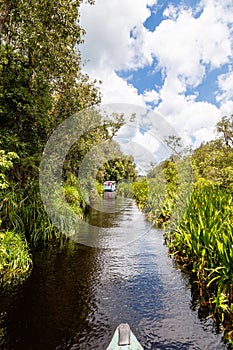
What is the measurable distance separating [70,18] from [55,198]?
520 centimetres

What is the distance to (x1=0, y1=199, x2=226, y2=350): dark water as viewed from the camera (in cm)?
390

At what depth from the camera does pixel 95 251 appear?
318 inches

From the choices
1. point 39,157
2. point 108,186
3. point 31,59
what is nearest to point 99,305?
point 39,157

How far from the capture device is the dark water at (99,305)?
12.8 feet

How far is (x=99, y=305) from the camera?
15.9 ft

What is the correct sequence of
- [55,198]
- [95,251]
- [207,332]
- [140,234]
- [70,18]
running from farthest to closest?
[140,234] < [55,198] < [95,251] < [70,18] < [207,332]

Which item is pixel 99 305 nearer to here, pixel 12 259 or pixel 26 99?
pixel 12 259

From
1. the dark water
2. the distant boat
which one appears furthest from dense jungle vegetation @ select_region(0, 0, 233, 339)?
the distant boat

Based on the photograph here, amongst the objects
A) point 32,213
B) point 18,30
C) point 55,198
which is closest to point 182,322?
point 32,213

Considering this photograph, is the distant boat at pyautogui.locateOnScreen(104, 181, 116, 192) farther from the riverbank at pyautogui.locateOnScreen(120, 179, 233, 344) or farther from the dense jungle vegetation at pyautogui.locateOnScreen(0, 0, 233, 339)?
the riverbank at pyautogui.locateOnScreen(120, 179, 233, 344)

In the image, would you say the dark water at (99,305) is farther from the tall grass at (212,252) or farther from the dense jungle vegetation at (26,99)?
the dense jungle vegetation at (26,99)

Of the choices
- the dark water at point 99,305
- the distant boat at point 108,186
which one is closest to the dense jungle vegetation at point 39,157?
the dark water at point 99,305

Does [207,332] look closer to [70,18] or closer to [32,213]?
[32,213]

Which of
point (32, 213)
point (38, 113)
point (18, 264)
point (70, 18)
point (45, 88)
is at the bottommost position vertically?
point (18, 264)
